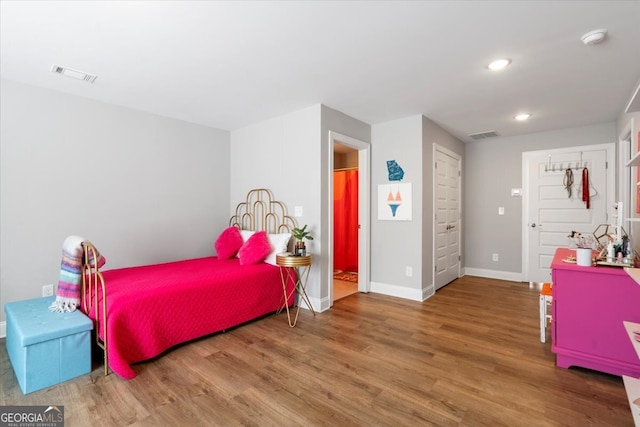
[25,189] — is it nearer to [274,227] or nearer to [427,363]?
[274,227]

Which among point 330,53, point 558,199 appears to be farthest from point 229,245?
point 558,199

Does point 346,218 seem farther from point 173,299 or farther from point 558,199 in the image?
point 173,299

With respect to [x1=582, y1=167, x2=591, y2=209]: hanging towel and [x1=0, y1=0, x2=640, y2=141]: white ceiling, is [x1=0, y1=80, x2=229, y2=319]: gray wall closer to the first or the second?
[x1=0, y1=0, x2=640, y2=141]: white ceiling

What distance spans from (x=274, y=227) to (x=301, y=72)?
6.48ft

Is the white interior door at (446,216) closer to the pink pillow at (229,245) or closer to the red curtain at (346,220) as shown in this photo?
the red curtain at (346,220)

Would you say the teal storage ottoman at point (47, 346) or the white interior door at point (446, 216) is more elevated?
the white interior door at point (446, 216)

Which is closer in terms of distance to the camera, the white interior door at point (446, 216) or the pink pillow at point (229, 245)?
the pink pillow at point (229, 245)

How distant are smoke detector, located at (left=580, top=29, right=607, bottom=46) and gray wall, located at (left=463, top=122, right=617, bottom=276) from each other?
2988 millimetres

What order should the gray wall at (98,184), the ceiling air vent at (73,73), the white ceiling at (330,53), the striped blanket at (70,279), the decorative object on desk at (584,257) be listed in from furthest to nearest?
the gray wall at (98,184), the ceiling air vent at (73,73), the striped blanket at (70,279), the decorative object on desk at (584,257), the white ceiling at (330,53)

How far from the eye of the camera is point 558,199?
463cm

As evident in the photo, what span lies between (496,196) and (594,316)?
3.37 meters

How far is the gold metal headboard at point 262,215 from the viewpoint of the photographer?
3.89 m
